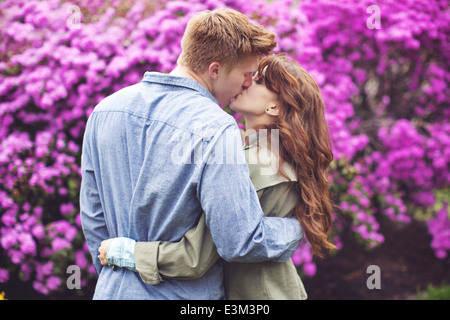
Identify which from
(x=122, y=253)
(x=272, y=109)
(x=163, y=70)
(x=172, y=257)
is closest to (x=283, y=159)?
(x=272, y=109)

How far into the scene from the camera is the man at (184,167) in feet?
4.51

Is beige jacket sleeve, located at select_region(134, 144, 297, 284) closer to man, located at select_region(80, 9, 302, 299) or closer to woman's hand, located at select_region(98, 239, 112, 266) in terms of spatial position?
man, located at select_region(80, 9, 302, 299)

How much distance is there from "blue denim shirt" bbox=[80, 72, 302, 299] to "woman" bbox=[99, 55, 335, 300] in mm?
176

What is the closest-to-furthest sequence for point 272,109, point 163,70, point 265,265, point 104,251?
point 104,251, point 265,265, point 272,109, point 163,70

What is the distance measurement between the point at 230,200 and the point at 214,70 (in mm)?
620

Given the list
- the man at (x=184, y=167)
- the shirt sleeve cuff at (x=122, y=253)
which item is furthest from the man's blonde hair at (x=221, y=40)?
the shirt sleeve cuff at (x=122, y=253)

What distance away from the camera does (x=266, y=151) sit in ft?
6.08

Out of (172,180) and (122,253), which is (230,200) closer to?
(172,180)

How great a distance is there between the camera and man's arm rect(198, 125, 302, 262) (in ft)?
4.41

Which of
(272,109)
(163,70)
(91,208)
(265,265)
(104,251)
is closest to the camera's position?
(104,251)

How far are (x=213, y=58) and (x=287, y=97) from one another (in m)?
0.49

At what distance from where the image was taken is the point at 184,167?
4.60ft
